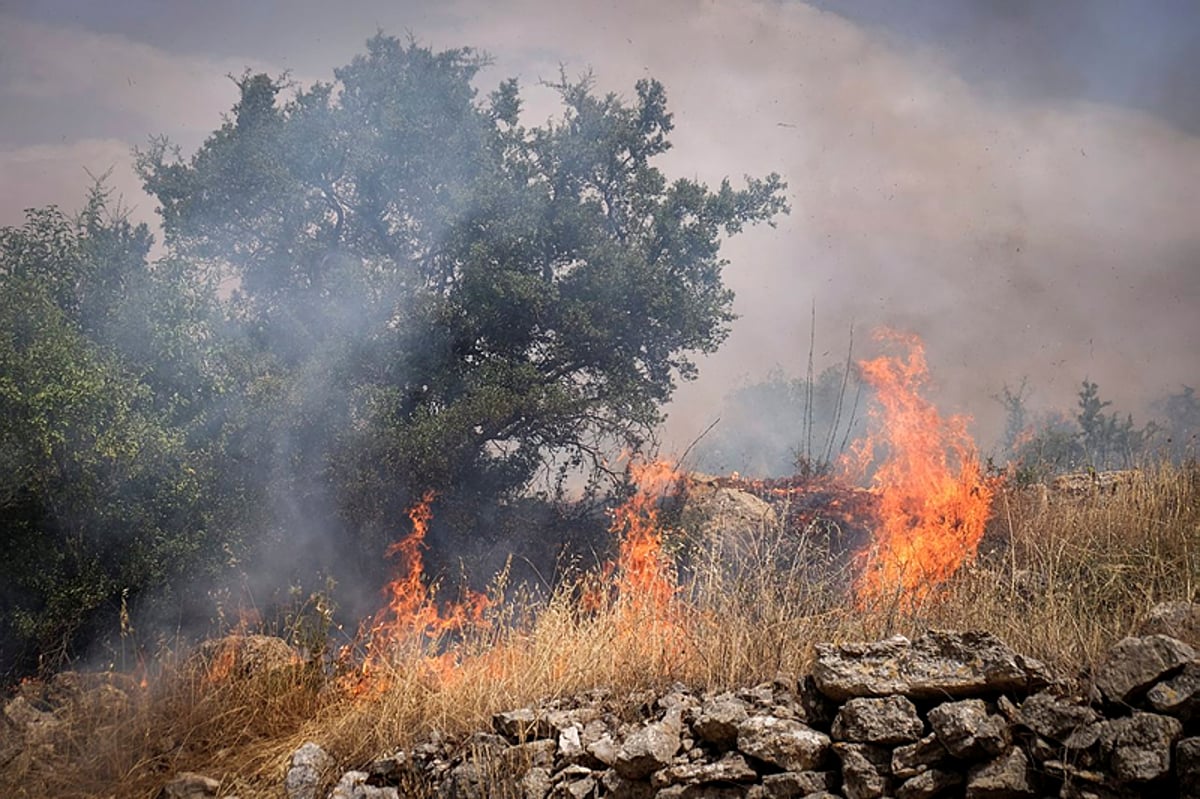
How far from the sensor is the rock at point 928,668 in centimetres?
398

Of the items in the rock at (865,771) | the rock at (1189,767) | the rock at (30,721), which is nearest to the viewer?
the rock at (1189,767)

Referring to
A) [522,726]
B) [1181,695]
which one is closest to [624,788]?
[522,726]

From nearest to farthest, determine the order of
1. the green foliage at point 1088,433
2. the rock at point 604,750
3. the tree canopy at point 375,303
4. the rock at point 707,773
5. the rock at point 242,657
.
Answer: the rock at point 707,773 → the rock at point 604,750 → the rock at point 242,657 → the tree canopy at point 375,303 → the green foliage at point 1088,433

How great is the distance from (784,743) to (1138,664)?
1.53 m

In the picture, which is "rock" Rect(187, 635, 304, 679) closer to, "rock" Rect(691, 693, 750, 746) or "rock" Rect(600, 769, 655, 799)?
"rock" Rect(600, 769, 655, 799)

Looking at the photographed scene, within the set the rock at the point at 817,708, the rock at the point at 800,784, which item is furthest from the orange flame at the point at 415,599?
the rock at the point at 800,784

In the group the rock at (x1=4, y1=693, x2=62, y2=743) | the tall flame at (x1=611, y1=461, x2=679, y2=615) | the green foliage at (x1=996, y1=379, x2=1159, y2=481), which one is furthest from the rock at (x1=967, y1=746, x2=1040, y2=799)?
the green foliage at (x1=996, y1=379, x2=1159, y2=481)

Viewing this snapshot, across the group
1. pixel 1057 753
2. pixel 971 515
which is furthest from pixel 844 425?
pixel 1057 753

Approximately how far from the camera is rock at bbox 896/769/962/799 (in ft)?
12.5

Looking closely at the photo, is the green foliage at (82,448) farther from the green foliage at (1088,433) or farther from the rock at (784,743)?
the green foliage at (1088,433)

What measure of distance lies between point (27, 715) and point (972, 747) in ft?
25.7

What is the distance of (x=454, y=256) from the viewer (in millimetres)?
14102

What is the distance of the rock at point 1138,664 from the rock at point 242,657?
20.0 ft

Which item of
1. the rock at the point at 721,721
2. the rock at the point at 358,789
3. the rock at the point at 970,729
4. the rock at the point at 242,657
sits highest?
the rock at the point at 970,729
